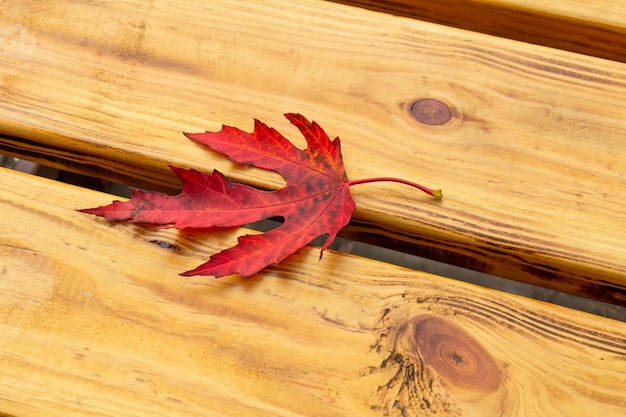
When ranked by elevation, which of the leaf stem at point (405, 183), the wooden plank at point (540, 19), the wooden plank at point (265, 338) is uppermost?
the wooden plank at point (540, 19)

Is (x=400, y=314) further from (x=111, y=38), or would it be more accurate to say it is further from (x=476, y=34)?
(x=111, y=38)

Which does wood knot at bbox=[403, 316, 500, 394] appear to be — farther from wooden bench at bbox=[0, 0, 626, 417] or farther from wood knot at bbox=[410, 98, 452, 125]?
wood knot at bbox=[410, 98, 452, 125]

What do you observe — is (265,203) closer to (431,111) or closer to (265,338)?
(265,338)

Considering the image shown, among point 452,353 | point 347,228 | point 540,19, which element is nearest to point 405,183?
point 347,228

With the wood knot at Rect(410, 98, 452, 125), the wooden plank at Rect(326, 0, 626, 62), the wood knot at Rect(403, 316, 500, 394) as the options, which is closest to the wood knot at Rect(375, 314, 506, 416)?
the wood knot at Rect(403, 316, 500, 394)

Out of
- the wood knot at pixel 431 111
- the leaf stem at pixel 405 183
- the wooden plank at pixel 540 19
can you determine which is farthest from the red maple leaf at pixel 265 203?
the wooden plank at pixel 540 19

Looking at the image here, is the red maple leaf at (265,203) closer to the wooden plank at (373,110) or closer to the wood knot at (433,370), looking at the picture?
the wooden plank at (373,110)

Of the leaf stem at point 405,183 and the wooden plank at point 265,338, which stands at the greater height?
the leaf stem at point 405,183
